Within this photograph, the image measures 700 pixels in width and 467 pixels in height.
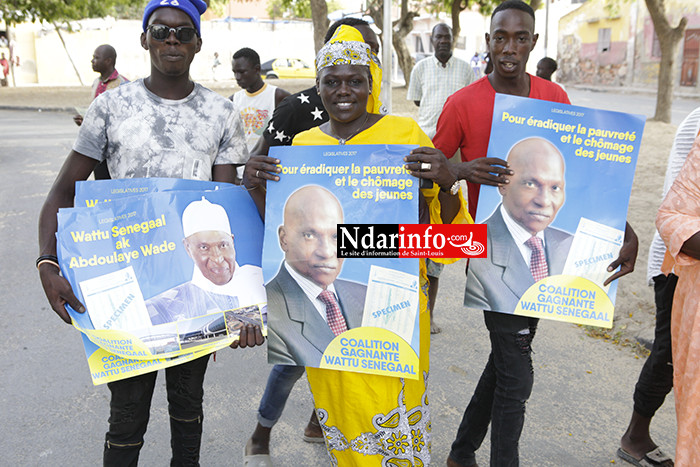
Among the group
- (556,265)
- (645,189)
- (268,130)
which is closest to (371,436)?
(556,265)

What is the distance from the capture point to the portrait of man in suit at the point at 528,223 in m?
2.27

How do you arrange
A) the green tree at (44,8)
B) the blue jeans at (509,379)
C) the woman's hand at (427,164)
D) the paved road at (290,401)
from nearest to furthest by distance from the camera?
the woman's hand at (427,164) → the blue jeans at (509,379) → the paved road at (290,401) → the green tree at (44,8)

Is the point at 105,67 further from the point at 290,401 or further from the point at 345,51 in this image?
the point at 345,51

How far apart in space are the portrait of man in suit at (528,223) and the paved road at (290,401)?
1260 mm

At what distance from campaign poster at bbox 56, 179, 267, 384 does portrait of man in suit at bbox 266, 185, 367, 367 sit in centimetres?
17

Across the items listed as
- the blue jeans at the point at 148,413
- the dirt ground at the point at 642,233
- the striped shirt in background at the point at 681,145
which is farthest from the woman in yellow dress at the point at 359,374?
the dirt ground at the point at 642,233

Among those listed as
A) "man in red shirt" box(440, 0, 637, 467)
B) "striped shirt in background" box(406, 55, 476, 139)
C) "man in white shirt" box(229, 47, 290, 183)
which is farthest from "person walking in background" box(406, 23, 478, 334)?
"man in red shirt" box(440, 0, 637, 467)

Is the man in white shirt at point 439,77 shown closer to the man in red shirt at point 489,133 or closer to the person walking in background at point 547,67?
the person walking in background at point 547,67

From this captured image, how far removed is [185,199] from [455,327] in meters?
3.02

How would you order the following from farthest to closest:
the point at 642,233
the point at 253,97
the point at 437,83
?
the point at 437,83
the point at 642,233
the point at 253,97

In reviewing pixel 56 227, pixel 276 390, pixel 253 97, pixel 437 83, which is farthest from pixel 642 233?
pixel 56 227

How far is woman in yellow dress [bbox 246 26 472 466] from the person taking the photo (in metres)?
2.22

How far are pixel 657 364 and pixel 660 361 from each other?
0.08ft

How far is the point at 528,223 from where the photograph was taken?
2285mm
